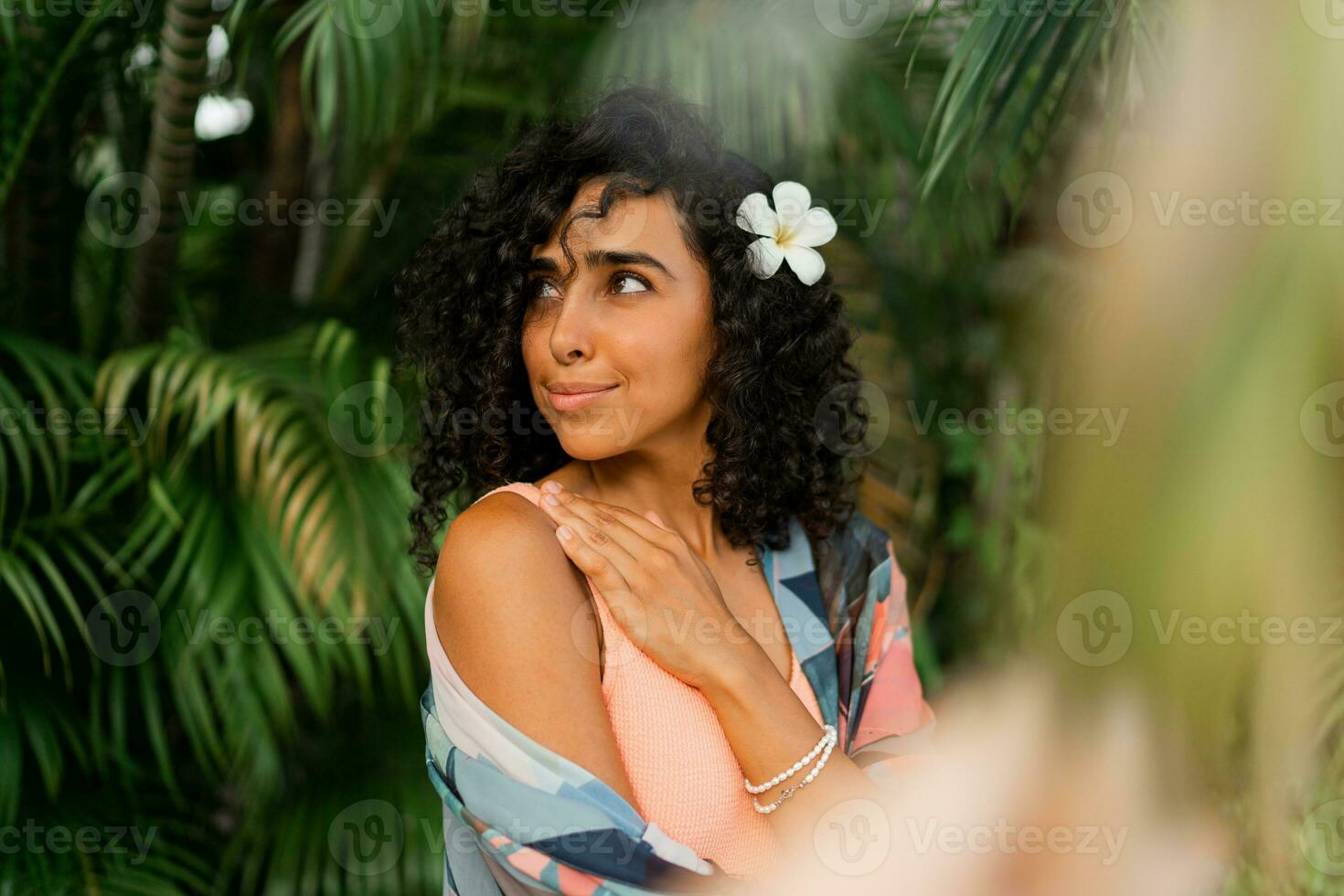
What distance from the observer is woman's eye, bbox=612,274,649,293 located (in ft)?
3.81

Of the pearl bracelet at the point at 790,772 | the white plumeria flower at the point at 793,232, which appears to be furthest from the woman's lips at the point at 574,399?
the pearl bracelet at the point at 790,772

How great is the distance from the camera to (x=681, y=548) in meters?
1.15

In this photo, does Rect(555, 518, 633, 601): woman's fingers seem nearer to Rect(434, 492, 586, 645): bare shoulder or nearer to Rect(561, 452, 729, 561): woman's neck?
Rect(434, 492, 586, 645): bare shoulder

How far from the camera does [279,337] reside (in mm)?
2166

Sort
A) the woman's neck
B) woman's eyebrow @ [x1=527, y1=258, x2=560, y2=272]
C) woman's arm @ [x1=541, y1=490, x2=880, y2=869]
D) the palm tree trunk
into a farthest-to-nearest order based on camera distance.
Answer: the palm tree trunk < the woman's neck < woman's eyebrow @ [x1=527, y1=258, x2=560, y2=272] < woman's arm @ [x1=541, y1=490, x2=880, y2=869]

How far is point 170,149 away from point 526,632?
1312mm

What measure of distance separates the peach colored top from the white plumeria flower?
1.40 ft

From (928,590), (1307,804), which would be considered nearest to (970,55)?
(1307,804)

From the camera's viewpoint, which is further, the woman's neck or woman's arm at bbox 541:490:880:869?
the woman's neck

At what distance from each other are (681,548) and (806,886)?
28.3 inches

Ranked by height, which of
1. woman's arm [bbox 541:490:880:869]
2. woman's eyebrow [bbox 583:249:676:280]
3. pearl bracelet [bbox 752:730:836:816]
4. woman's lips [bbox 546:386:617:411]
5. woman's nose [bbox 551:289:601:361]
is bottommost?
pearl bracelet [bbox 752:730:836:816]

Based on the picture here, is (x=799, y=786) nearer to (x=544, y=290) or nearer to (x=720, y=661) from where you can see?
(x=720, y=661)

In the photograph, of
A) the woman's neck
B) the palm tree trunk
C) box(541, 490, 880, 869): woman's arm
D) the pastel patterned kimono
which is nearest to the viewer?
the pastel patterned kimono

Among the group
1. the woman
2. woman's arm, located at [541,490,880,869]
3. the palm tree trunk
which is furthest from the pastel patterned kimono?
the palm tree trunk
